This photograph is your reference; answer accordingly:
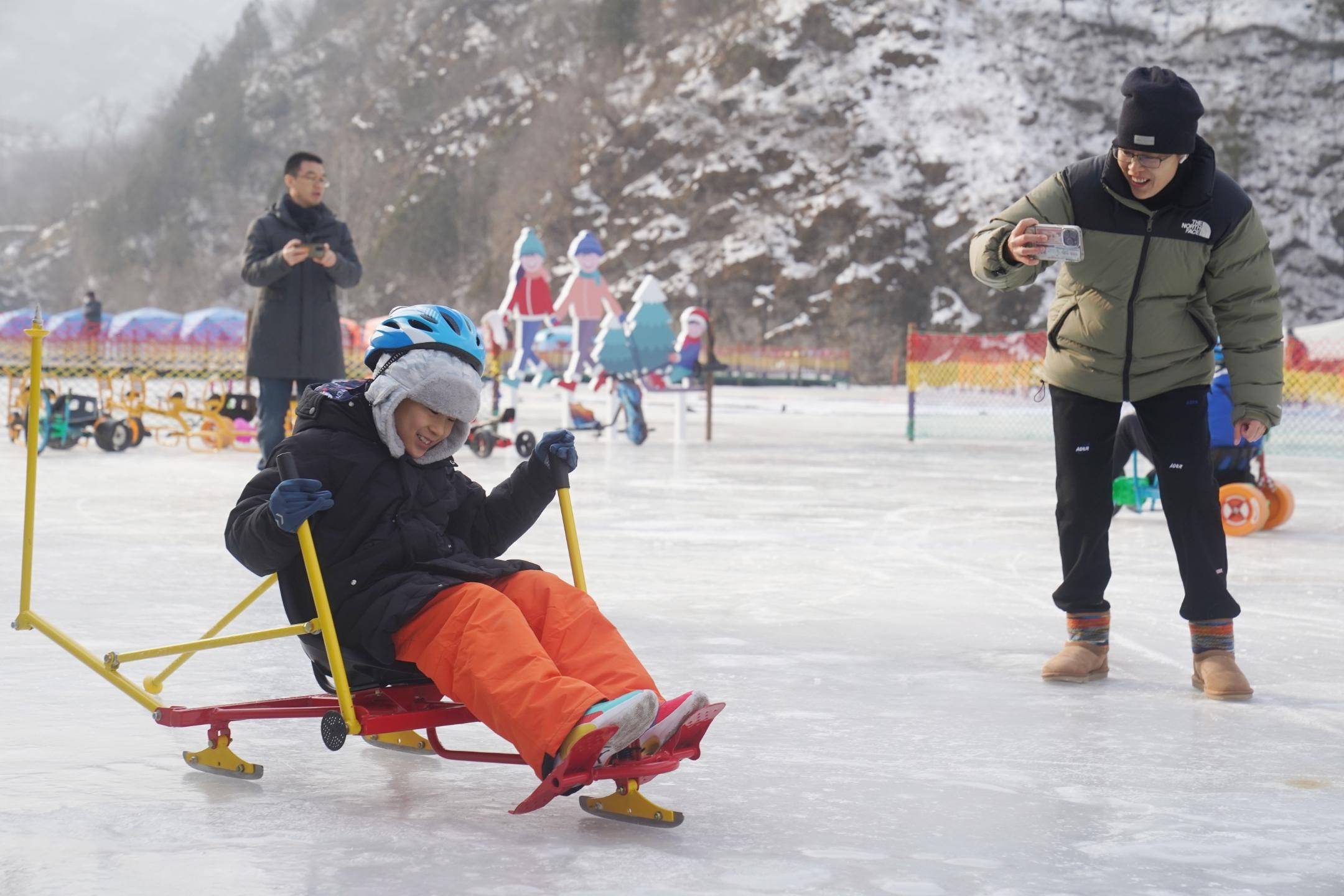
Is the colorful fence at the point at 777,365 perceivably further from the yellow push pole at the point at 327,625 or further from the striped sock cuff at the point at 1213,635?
the yellow push pole at the point at 327,625

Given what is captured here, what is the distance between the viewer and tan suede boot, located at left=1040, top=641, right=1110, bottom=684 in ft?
12.7

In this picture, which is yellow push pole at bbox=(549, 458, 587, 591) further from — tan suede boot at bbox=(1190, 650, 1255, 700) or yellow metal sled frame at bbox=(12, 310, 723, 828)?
tan suede boot at bbox=(1190, 650, 1255, 700)

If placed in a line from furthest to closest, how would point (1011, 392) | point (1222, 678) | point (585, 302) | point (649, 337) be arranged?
point (1011, 392) → point (585, 302) → point (649, 337) → point (1222, 678)

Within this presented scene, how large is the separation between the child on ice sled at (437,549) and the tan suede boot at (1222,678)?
5.59 ft

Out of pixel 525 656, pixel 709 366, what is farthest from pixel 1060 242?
pixel 709 366

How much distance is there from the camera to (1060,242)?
3492 mm

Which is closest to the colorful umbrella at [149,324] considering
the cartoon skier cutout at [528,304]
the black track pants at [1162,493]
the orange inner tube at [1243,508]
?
the cartoon skier cutout at [528,304]

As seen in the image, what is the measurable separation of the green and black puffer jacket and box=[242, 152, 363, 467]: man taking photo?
12.8ft

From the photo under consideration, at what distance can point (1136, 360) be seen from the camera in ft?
12.3

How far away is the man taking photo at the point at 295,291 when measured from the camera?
6922mm

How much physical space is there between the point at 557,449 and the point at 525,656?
1.90ft

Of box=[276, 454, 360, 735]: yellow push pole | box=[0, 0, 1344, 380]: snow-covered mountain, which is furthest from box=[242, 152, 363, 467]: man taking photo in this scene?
box=[0, 0, 1344, 380]: snow-covered mountain

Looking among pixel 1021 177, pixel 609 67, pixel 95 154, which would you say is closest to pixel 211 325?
pixel 1021 177

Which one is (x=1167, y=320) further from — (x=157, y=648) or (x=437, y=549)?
(x=157, y=648)
